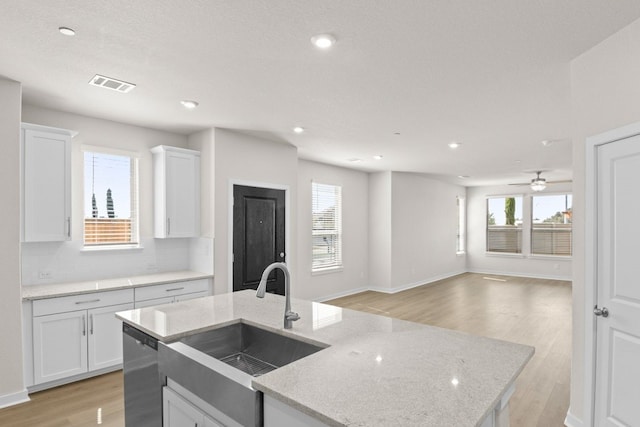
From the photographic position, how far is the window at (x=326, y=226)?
6812mm

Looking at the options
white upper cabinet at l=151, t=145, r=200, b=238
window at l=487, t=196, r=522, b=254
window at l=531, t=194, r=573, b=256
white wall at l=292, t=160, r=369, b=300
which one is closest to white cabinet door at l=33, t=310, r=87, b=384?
white upper cabinet at l=151, t=145, r=200, b=238

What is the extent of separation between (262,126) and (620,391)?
3929 millimetres

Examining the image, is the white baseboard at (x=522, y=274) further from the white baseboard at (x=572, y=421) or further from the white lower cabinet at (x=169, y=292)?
the white lower cabinet at (x=169, y=292)

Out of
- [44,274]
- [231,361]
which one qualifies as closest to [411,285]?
[231,361]

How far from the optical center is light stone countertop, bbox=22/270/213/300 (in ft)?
10.6

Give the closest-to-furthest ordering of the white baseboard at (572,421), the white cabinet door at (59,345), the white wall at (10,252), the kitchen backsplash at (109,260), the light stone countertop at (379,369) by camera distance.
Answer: the light stone countertop at (379,369) < the white baseboard at (572,421) < the white wall at (10,252) < the white cabinet door at (59,345) < the kitchen backsplash at (109,260)

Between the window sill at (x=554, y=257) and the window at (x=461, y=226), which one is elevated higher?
the window at (x=461, y=226)

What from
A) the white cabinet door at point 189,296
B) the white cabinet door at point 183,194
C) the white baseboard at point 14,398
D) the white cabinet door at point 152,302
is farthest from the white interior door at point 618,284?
the white baseboard at point 14,398

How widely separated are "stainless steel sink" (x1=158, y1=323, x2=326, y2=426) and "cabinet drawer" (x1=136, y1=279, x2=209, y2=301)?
2060 mm

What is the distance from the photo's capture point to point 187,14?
1.99m

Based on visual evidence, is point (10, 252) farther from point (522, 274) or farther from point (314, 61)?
point (522, 274)

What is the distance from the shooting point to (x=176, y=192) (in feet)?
14.2

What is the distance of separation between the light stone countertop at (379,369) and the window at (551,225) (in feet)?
31.3

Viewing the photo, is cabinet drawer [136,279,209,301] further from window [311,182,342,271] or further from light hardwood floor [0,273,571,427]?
window [311,182,342,271]
